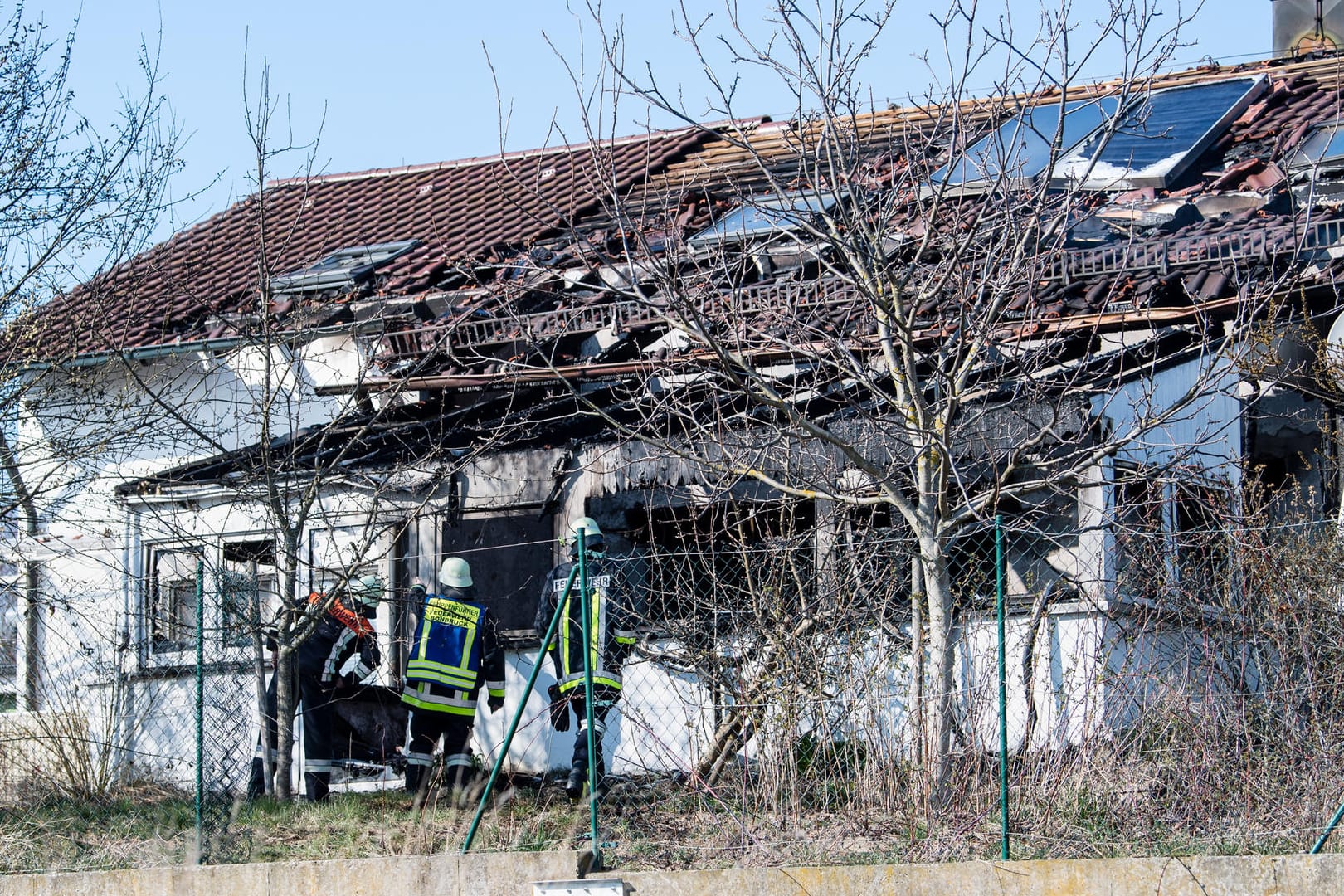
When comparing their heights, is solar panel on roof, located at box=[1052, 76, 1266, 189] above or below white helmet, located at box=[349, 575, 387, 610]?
above

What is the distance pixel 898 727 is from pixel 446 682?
10.8 feet

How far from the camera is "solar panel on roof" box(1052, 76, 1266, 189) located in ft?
41.1

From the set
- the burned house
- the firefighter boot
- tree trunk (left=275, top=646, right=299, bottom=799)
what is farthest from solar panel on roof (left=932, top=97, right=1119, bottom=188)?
tree trunk (left=275, top=646, right=299, bottom=799)

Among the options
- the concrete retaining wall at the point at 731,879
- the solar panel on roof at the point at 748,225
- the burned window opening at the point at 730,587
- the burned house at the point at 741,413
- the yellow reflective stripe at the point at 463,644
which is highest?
the solar panel on roof at the point at 748,225

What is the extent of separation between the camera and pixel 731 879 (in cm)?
705

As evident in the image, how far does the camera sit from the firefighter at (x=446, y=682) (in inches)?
383

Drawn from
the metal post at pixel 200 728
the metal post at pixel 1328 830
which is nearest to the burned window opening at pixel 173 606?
the metal post at pixel 200 728

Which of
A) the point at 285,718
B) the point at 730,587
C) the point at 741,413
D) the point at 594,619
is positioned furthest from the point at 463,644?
the point at 741,413

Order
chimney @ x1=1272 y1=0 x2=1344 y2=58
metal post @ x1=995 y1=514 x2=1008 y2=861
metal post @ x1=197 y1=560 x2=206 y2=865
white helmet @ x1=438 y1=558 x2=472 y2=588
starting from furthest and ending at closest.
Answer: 1. chimney @ x1=1272 y1=0 x2=1344 y2=58
2. white helmet @ x1=438 y1=558 x2=472 y2=588
3. metal post @ x1=197 y1=560 x2=206 y2=865
4. metal post @ x1=995 y1=514 x2=1008 y2=861

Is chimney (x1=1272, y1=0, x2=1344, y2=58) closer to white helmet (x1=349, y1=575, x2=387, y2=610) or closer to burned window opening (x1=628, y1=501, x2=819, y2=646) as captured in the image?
burned window opening (x1=628, y1=501, x2=819, y2=646)

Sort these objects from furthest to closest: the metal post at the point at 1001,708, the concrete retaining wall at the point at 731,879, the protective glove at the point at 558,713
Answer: the protective glove at the point at 558,713 < the metal post at the point at 1001,708 < the concrete retaining wall at the point at 731,879

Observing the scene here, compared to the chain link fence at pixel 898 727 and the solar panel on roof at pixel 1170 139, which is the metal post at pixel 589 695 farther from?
the solar panel on roof at pixel 1170 139

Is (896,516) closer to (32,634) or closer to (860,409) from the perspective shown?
(860,409)

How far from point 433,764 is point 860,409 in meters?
3.73
